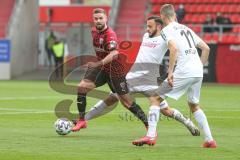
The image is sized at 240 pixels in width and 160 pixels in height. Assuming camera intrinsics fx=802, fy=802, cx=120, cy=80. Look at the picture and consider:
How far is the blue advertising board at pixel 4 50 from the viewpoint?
38.9 meters

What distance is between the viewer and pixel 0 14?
1692 inches

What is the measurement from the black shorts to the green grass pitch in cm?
80

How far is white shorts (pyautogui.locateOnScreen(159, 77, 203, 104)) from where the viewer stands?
12.3 m

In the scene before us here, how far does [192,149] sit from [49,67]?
3078 cm

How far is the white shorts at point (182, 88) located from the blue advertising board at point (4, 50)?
27.1 meters

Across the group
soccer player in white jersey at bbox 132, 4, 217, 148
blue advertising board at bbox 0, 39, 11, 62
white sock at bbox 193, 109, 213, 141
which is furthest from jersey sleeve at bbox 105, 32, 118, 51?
blue advertising board at bbox 0, 39, 11, 62

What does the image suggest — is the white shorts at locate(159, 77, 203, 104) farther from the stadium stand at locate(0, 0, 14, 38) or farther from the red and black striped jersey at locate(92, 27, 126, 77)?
the stadium stand at locate(0, 0, 14, 38)

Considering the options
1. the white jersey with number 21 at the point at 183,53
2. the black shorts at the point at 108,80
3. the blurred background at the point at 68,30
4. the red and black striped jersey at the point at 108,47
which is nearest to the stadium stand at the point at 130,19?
the blurred background at the point at 68,30

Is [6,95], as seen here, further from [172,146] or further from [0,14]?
[0,14]

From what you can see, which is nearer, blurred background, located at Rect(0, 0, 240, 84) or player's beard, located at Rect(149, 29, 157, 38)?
player's beard, located at Rect(149, 29, 157, 38)

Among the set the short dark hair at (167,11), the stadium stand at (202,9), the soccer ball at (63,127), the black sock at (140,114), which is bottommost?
the stadium stand at (202,9)

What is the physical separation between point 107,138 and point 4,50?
26023 mm

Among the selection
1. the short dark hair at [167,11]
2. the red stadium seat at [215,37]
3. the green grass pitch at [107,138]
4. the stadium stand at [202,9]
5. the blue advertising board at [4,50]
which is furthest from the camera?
the stadium stand at [202,9]

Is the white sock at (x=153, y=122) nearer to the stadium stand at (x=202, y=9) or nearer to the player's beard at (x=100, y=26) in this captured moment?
the player's beard at (x=100, y=26)
